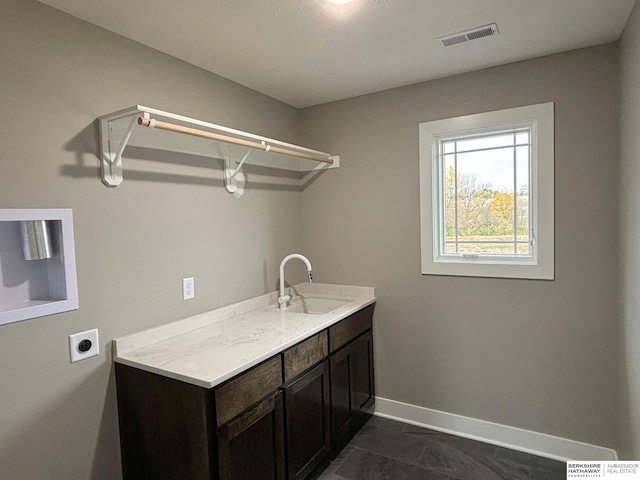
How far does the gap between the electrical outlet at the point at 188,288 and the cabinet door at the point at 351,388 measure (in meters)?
0.90

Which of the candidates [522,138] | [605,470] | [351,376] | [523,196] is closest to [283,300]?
[351,376]

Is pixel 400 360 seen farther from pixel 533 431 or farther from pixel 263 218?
pixel 263 218

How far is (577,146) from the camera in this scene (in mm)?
2156

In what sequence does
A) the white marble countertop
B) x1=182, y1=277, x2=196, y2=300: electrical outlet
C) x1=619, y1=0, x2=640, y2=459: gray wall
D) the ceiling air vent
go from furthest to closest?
1. x1=182, y1=277, x2=196, y2=300: electrical outlet
2. the ceiling air vent
3. x1=619, y1=0, x2=640, y2=459: gray wall
4. the white marble countertop

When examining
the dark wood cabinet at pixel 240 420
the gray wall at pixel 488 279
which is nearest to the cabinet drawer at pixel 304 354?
the dark wood cabinet at pixel 240 420

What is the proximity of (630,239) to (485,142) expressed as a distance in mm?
998

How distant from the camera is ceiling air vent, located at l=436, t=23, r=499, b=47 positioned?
1859 millimetres

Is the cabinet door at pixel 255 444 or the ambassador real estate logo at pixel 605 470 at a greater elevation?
the cabinet door at pixel 255 444

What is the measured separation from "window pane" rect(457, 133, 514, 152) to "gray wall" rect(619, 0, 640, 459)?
58cm

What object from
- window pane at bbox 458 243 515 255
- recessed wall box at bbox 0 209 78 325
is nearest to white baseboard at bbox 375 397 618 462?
window pane at bbox 458 243 515 255

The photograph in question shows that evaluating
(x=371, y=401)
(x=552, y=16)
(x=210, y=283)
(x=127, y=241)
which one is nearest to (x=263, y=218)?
(x=210, y=283)

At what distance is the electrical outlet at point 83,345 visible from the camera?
162 cm

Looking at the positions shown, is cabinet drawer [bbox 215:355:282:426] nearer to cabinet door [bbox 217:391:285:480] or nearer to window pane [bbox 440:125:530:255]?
cabinet door [bbox 217:391:285:480]

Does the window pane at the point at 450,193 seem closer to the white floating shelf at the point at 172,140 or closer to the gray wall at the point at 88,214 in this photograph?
the white floating shelf at the point at 172,140
